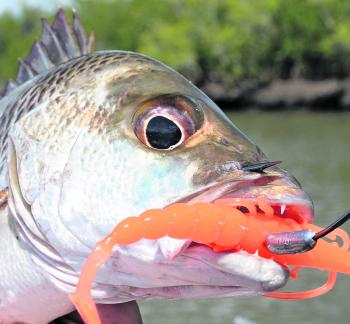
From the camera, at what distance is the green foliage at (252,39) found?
50938 mm

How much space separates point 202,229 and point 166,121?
36 centimetres

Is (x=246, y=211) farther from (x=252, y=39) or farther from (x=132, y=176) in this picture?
(x=252, y=39)

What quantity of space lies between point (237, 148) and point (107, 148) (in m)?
0.32

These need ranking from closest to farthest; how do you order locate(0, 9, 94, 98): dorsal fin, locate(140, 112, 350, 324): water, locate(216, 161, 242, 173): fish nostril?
locate(216, 161, 242, 173): fish nostril < locate(0, 9, 94, 98): dorsal fin < locate(140, 112, 350, 324): water

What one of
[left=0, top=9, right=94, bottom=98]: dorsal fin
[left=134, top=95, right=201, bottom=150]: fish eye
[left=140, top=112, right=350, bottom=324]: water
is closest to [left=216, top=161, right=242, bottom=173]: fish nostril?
[left=134, top=95, right=201, bottom=150]: fish eye

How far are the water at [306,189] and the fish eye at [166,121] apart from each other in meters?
1.44

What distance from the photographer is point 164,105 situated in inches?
78.0

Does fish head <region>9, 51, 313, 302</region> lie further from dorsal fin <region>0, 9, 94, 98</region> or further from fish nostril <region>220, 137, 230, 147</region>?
dorsal fin <region>0, 9, 94, 98</region>

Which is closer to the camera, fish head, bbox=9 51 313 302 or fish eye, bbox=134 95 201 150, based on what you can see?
fish head, bbox=9 51 313 302

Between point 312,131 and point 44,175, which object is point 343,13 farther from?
point 44,175

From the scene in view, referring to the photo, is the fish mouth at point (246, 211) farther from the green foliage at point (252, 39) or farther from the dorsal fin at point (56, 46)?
the green foliage at point (252, 39)

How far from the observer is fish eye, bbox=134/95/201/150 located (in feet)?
6.33

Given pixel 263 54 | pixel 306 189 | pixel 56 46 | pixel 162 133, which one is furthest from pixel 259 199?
pixel 263 54

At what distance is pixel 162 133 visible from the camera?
1.93 metres
